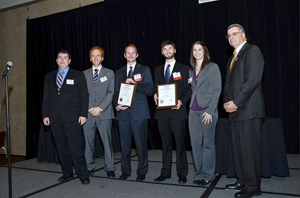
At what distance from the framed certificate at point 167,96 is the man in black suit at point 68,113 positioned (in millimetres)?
943

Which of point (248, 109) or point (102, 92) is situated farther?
point (102, 92)

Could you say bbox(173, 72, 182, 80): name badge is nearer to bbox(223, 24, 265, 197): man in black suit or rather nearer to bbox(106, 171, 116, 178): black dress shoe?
bbox(223, 24, 265, 197): man in black suit

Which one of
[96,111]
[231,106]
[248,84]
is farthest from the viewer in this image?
[96,111]

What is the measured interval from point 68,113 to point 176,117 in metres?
1.32

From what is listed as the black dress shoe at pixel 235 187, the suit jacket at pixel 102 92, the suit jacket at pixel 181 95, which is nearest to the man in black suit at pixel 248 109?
the black dress shoe at pixel 235 187

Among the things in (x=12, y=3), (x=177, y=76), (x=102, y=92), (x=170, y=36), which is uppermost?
(x=12, y=3)

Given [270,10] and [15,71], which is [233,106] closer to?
[270,10]

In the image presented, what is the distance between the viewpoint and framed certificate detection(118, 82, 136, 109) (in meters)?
3.17

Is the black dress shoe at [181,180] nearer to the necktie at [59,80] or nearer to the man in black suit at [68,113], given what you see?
the man in black suit at [68,113]

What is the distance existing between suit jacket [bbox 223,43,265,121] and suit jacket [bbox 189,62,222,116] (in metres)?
0.29

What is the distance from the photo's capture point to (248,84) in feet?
8.03

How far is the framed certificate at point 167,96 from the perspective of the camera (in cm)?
299

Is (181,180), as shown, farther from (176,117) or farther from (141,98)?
(141,98)

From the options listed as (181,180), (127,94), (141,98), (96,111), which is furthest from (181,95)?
(96,111)
